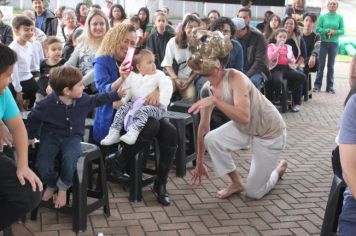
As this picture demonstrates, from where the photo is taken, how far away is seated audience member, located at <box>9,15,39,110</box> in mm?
5738

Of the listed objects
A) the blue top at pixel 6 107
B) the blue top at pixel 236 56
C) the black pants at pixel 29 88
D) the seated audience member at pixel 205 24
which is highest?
the seated audience member at pixel 205 24

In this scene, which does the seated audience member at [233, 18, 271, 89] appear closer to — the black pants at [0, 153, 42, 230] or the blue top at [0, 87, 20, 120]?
the blue top at [0, 87, 20, 120]

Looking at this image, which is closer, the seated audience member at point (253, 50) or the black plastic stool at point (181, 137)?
the black plastic stool at point (181, 137)

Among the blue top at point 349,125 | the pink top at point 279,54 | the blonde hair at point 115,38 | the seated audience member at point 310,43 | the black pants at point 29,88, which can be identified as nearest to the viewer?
the blue top at point 349,125

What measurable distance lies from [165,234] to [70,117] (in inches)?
44.1

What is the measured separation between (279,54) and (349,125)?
604cm

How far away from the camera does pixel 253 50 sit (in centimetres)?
653

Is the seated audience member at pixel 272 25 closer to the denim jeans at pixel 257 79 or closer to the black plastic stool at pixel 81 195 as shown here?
the denim jeans at pixel 257 79

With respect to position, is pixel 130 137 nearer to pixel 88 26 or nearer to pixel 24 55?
pixel 88 26

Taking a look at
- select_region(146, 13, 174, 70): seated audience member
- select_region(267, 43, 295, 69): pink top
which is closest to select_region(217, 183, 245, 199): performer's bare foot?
select_region(146, 13, 174, 70): seated audience member

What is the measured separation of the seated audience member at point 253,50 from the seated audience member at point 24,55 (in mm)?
2793

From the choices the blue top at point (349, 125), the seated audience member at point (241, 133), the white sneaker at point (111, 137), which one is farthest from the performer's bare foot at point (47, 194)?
the blue top at point (349, 125)

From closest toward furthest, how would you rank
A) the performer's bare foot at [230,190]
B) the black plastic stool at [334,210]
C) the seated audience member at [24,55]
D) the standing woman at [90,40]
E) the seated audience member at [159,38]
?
the black plastic stool at [334,210] < the performer's bare foot at [230,190] < the standing woman at [90,40] < the seated audience member at [24,55] < the seated audience member at [159,38]

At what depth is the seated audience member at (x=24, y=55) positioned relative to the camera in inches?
226
